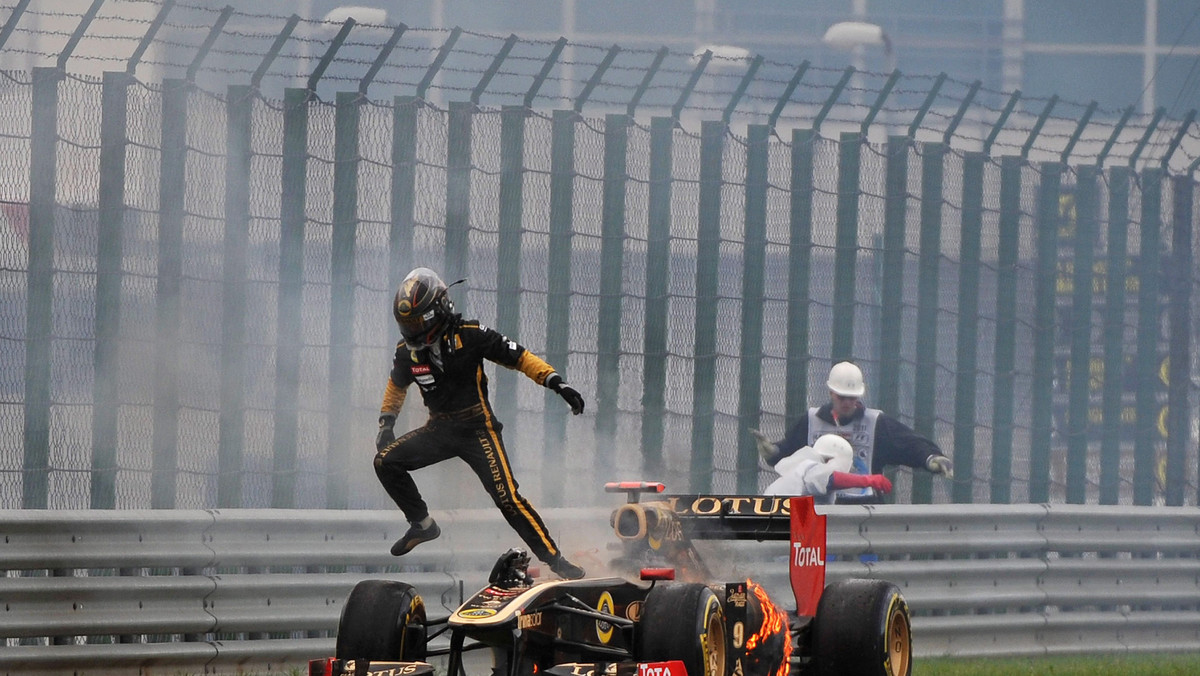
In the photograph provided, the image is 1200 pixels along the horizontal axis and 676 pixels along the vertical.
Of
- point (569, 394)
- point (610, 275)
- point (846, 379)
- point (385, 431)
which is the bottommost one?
point (385, 431)

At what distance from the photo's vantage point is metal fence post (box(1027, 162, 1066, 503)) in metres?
14.5

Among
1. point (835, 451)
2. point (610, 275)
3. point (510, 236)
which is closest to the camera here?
point (510, 236)

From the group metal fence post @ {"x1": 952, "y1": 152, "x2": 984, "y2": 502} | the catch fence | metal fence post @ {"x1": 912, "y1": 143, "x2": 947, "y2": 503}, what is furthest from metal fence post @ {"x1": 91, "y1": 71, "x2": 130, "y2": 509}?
metal fence post @ {"x1": 952, "y1": 152, "x2": 984, "y2": 502}

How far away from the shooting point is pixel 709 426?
43.0 feet

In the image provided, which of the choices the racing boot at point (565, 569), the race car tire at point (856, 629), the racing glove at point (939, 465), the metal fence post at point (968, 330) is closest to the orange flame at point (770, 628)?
the race car tire at point (856, 629)

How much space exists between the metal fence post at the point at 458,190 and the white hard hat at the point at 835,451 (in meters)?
2.89

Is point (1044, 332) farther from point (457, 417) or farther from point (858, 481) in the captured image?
point (457, 417)

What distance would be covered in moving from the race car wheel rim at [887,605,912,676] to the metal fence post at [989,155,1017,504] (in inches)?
215

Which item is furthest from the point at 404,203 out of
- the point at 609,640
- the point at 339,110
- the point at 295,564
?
the point at 609,640

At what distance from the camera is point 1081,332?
14.7 m

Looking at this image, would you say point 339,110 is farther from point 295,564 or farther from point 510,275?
point 295,564

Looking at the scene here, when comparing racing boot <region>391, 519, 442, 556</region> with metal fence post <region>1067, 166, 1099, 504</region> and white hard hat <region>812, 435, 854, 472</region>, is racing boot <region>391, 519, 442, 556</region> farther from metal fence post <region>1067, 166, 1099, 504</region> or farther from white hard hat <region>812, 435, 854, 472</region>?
metal fence post <region>1067, 166, 1099, 504</region>

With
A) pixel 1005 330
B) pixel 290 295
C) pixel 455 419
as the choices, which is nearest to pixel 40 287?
pixel 290 295

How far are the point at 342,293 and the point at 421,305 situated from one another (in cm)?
299
